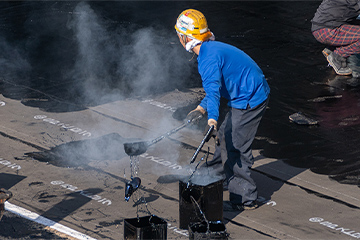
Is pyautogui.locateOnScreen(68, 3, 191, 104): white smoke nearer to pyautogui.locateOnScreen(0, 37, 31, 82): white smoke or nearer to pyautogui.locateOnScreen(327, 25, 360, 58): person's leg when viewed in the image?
pyautogui.locateOnScreen(0, 37, 31, 82): white smoke

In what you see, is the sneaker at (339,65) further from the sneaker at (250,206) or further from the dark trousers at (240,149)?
the sneaker at (250,206)

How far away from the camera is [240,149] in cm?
546

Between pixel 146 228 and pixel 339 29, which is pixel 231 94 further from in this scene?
pixel 339 29

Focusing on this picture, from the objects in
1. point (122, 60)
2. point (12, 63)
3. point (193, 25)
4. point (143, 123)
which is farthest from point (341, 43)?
point (12, 63)

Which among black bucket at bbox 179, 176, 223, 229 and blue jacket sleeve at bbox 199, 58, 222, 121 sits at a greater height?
blue jacket sleeve at bbox 199, 58, 222, 121

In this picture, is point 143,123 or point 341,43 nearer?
point 143,123

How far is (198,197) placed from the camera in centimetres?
504

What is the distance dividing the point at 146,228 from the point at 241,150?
1344mm

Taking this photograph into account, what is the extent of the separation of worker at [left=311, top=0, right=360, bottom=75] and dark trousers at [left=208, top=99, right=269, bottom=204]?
380 centimetres

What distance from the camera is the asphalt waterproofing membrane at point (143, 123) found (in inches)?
209

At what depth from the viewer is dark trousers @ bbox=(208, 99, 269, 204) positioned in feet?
17.7

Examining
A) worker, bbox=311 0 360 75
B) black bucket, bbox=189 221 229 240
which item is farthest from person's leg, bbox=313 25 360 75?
black bucket, bbox=189 221 229 240

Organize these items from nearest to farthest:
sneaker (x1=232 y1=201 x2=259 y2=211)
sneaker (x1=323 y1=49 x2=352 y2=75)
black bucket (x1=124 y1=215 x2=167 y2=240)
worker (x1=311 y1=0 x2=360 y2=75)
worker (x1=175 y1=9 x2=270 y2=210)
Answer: black bucket (x1=124 y1=215 x2=167 y2=240) < worker (x1=175 y1=9 x2=270 y2=210) < sneaker (x1=232 y1=201 x2=259 y2=211) < worker (x1=311 y1=0 x2=360 y2=75) < sneaker (x1=323 y1=49 x2=352 y2=75)

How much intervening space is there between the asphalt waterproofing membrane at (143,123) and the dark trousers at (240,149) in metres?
0.18
